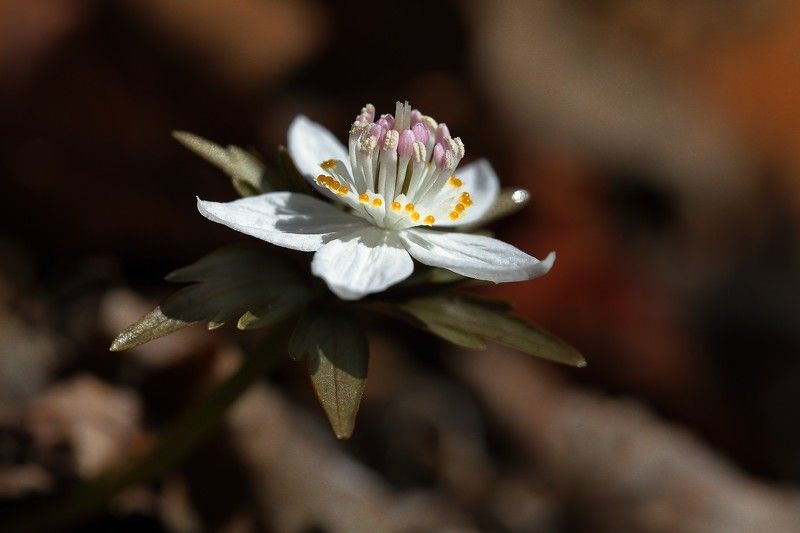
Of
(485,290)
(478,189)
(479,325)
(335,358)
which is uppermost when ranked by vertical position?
(478,189)

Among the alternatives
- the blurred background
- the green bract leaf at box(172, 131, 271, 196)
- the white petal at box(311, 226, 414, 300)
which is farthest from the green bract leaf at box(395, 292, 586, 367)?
the blurred background

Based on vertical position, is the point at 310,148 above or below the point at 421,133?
below

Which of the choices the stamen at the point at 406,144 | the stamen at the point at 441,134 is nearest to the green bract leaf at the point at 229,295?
the stamen at the point at 406,144

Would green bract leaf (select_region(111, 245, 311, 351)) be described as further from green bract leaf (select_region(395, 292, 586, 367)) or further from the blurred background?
the blurred background

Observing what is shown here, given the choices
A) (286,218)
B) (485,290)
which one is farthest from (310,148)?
(485,290)

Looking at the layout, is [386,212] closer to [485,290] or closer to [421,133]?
[421,133]

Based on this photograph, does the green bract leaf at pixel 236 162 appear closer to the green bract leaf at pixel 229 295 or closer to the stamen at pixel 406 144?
the green bract leaf at pixel 229 295
